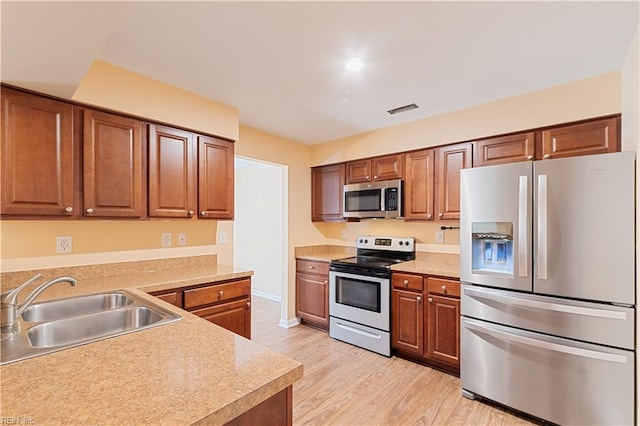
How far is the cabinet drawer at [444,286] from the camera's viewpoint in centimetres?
259

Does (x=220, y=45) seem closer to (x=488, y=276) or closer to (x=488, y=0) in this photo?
(x=488, y=0)

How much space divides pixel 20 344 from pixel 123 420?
74 cm

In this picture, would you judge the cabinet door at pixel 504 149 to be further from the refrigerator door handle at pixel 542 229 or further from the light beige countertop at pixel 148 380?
the light beige countertop at pixel 148 380

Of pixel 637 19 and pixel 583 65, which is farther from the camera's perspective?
pixel 583 65

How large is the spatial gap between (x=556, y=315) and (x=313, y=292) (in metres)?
2.48

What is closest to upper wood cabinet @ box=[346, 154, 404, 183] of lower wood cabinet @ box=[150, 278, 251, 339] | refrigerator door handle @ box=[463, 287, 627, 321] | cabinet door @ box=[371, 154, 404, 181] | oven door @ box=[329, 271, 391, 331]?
cabinet door @ box=[371, 154, 404, 181]

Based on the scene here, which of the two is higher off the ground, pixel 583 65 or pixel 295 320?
pixel 583 65

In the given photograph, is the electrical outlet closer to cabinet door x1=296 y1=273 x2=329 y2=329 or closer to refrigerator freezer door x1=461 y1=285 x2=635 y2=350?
cabinet door x1=296 y1=273 x2=329 y2=329

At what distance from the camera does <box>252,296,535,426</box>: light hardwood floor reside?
6.84 ft

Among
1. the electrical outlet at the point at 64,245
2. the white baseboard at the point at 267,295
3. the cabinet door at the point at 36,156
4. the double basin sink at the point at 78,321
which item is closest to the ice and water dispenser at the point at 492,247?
the double basin sink at the point at 78,321

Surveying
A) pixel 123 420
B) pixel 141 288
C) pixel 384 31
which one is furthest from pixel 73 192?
pixel 384 31

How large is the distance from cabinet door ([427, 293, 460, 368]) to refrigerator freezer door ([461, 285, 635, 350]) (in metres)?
0.26

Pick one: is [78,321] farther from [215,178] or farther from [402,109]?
[402,109]

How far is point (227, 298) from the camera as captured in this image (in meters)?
2.42
